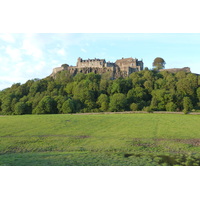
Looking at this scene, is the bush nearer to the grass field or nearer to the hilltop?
the hilltop

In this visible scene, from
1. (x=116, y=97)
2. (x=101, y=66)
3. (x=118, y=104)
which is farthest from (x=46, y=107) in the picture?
(x=101, y=66)

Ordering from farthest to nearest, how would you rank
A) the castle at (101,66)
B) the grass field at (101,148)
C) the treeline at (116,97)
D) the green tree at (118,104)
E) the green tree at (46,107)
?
the castle at (101,66) → the green tree at (46,107) → the green tree at (118,104) → the treeline at (116,97) → the grass field at (101,148)

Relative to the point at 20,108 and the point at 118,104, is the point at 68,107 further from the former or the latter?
the point at 20,108

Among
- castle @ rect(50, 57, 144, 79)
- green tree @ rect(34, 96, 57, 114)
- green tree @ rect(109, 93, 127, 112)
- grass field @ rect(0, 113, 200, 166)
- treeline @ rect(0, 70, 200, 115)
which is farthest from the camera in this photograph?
castle @ rect(50, 57, 144, 79)

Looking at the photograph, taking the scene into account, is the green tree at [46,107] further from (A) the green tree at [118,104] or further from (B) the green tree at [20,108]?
(A) the green tree at [118,104]

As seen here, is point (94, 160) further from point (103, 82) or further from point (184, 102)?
point (103, 82)

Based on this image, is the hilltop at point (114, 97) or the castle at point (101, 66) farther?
the castle at point (101, 66)

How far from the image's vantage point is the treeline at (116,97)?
4338cm

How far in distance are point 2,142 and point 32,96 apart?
4275 cm

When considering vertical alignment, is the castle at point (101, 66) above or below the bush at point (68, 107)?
above

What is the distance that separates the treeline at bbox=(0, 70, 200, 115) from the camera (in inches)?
1708

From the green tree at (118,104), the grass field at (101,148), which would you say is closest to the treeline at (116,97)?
the green tree at (118,104)

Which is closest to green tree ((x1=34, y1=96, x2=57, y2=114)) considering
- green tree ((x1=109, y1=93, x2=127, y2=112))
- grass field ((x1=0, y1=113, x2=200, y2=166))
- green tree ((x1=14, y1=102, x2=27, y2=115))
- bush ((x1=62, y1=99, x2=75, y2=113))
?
bush ((x1=62, y1=99, x2=75, y2=113))

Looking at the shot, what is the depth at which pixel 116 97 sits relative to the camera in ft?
150
